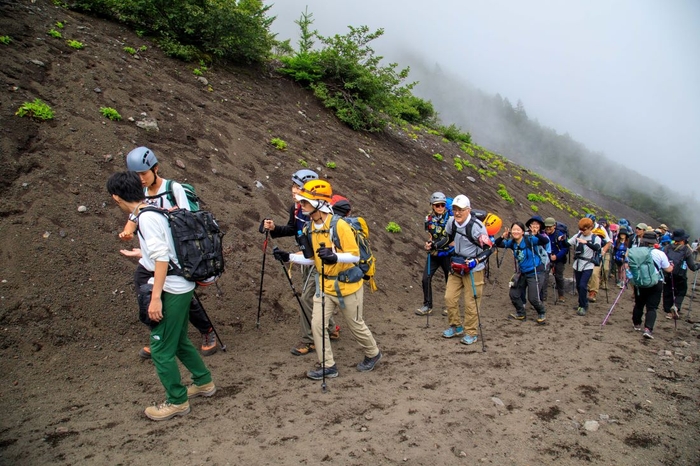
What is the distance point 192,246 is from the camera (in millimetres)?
4180

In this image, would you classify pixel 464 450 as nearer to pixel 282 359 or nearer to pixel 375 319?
pixel 282 359

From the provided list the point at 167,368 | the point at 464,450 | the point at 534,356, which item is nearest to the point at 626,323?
the point at 534,356

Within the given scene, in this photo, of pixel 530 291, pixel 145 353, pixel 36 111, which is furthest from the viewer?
pixel 530 291

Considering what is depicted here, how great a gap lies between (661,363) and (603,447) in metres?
3.68

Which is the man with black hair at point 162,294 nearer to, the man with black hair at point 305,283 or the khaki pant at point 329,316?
the khaki pant at point 329,316

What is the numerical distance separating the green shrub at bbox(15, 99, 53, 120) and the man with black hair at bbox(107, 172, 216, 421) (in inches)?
228

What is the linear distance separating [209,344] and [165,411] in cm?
181

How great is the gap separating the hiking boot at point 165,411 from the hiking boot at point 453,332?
15.8 ft

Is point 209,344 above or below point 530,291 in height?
below

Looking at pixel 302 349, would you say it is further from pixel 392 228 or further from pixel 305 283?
pixel 392 228

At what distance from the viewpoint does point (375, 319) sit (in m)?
8.59

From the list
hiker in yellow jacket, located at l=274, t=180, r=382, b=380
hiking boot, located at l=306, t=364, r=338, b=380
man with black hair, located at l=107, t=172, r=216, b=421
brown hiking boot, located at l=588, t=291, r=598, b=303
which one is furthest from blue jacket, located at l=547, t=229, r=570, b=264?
man with black hair, located at l=107, t=172, r=216, b=421

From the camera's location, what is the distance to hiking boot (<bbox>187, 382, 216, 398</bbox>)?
489 centimetres

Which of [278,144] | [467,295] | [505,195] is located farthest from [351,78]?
[467,295]
